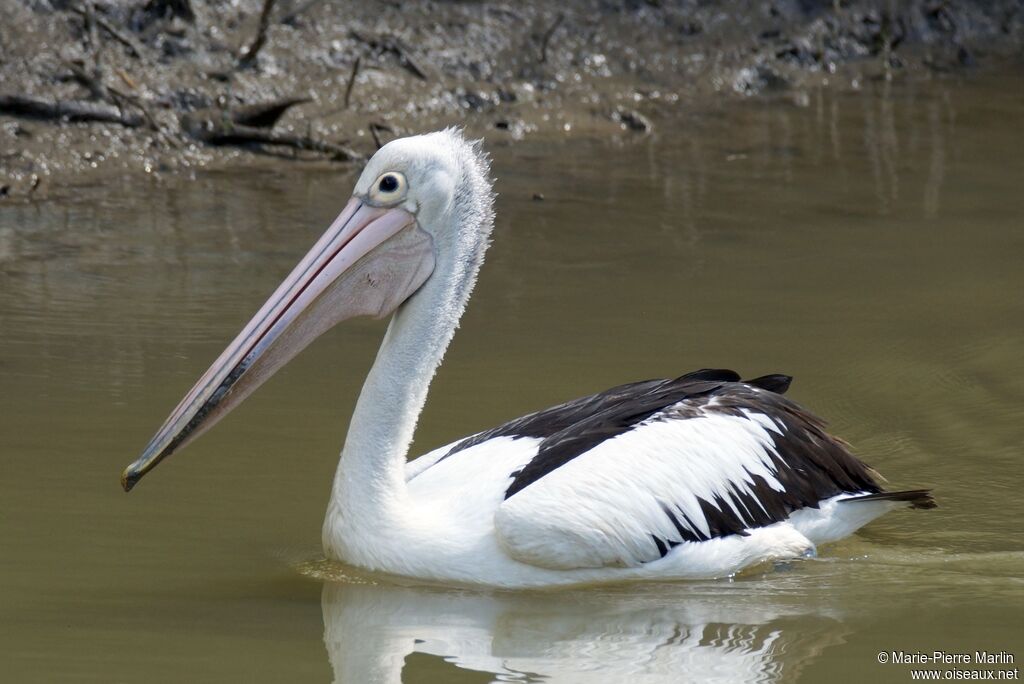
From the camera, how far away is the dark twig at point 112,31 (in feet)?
29.9

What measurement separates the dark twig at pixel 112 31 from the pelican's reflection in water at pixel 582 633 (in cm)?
555

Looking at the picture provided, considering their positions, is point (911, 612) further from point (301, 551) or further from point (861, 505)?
point (301, 551)

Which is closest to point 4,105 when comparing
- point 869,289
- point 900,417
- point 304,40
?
point 304,40

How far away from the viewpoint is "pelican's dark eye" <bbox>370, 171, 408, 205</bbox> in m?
4.46

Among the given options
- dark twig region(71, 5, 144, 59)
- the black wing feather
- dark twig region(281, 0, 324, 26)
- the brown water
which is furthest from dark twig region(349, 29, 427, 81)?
the black wing feather

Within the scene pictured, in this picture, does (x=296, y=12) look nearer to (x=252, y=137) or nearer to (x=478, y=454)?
(x=252, y=137)

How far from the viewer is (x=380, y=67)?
9820 mm

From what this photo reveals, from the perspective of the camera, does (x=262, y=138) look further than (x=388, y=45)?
No

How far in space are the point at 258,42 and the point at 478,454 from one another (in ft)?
17.3

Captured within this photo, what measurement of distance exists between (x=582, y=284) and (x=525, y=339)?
801 millimetres

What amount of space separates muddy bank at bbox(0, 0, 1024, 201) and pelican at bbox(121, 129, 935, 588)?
4020 millimetres

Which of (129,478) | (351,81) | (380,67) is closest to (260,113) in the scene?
(351,81)

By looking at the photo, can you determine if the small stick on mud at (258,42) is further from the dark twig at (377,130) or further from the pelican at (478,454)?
the pelican at (478,454)

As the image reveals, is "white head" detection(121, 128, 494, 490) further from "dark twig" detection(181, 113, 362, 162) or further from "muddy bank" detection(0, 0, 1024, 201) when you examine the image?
"dark twig" detection(181, 113, 362, 162)
